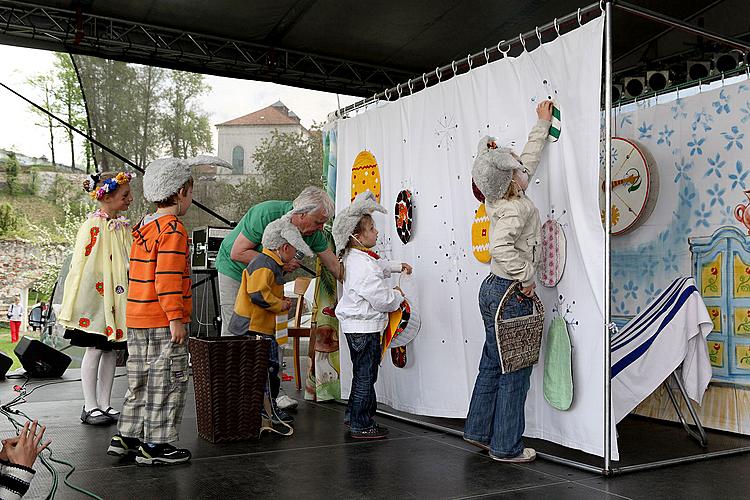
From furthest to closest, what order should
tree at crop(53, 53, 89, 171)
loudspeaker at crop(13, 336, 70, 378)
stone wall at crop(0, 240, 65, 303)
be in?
tree at crop(53, 53, 89, 171) < stone wall at crop(0, 240, 65, 303) < loudspeaker at crop(13, 336, 70, 378)

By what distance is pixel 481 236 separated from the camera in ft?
13.3

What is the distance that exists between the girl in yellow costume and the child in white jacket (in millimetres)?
1374

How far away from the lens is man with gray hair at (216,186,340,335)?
4.34 meters

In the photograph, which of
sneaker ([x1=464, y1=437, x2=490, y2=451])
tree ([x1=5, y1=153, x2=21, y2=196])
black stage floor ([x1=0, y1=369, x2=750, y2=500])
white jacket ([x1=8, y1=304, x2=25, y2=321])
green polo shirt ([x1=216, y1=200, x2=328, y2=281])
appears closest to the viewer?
black stage floor ([x1=0, y1=369, x2=750, y2=500])

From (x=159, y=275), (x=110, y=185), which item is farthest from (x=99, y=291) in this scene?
(x=159, y=275)

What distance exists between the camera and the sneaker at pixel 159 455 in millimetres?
3537

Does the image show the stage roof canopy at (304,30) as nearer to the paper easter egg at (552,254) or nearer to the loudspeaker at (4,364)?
the loudspeaker at (4,364)

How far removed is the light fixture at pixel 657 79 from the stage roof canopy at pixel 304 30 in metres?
0.47

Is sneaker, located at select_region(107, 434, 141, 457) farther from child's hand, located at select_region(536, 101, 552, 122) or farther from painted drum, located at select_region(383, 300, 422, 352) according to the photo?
child's hand, located at select_region(536, 101, 552, 122)

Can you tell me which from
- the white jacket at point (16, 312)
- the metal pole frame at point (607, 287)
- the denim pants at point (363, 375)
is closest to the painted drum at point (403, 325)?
the denim pants at point (363, 375)

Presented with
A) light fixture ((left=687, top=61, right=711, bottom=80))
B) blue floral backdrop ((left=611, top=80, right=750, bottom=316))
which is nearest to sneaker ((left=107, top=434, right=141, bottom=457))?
blue floral backdrop ((left=611, top=80, right=750, bottom=316))

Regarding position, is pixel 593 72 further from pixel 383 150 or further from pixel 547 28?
pixel 383 150

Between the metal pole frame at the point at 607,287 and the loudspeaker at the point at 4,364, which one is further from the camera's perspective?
the loudspeaker at the point at 4,364

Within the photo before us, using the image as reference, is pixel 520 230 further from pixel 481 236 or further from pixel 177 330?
pixel 177 330
